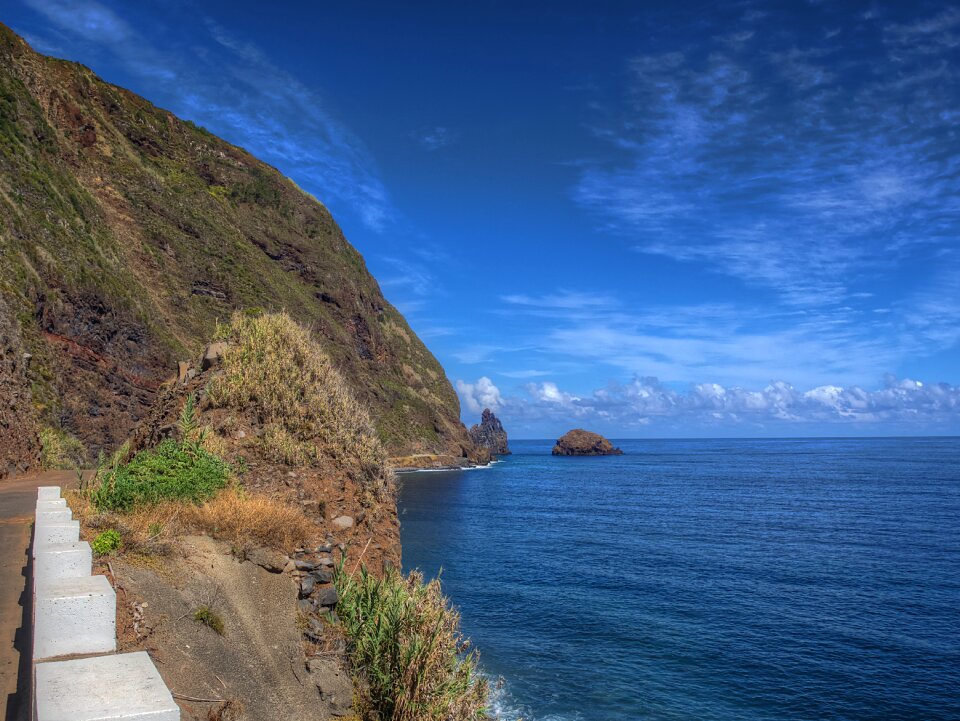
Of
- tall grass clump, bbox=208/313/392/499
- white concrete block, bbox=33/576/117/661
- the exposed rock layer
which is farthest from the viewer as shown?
the exposed rock layer

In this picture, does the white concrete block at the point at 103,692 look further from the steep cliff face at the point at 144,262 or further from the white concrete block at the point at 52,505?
the steep cliff face at the point at 144,262

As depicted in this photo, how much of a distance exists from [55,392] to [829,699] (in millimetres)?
33754

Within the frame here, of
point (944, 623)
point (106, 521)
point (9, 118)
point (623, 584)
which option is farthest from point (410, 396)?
point (106, 521)

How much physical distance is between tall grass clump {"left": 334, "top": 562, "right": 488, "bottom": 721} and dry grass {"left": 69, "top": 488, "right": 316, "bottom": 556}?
131 centimetres

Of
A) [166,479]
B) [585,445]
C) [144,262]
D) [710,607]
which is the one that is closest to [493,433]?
[585,445]

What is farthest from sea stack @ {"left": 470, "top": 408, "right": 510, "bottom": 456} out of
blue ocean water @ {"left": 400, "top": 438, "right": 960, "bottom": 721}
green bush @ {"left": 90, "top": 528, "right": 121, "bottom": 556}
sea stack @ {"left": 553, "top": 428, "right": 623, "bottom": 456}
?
green bush @ {"left": 90, "top": 528, "right": 121, "bottom": 556}

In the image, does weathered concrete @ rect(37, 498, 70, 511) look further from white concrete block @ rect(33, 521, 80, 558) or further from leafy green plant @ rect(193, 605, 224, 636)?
leafy green plant @ rect(193, 605, 224, 636)

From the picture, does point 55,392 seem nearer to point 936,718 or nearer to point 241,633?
point 241,633

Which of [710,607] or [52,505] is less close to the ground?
[52,505]

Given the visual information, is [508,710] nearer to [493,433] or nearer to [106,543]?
[106,543]

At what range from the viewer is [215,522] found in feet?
27.7

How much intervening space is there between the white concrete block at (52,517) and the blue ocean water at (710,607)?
40.2 feet

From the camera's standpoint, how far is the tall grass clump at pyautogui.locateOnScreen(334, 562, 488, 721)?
6680mm

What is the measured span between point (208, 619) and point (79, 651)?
1965 millimetres
